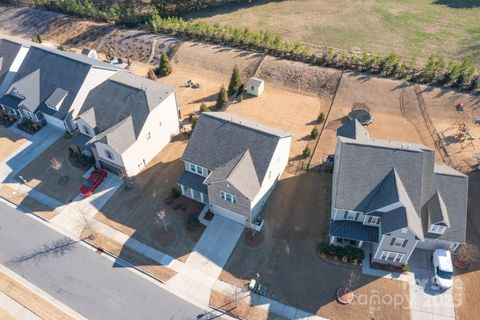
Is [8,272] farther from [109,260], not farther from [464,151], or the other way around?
[464,151]

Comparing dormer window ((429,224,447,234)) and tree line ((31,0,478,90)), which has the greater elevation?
tree line ((31,0,478,90))

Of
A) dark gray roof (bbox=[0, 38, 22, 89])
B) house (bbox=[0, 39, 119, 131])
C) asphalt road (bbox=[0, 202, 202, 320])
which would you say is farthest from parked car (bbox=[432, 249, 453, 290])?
dark gray roof (bbox=[0, 38, 22, 89])

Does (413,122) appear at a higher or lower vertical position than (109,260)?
higher

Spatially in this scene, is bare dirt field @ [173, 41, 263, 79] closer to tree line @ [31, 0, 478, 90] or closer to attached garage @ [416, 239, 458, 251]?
tree line @ [31, 0, 478, 90]

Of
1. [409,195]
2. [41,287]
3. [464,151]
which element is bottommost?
[41,287]

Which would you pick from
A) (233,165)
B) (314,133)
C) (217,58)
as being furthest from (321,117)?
(217,58)

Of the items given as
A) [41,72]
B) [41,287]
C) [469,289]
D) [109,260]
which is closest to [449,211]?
[469,289]
